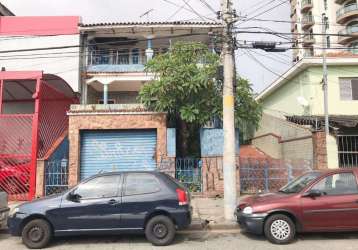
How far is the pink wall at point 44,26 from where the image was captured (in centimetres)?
2212

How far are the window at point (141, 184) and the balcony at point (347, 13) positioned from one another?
47117mm

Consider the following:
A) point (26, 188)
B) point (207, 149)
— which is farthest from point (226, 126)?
point (26, 188)

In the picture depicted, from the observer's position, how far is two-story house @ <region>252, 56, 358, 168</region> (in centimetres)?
1655


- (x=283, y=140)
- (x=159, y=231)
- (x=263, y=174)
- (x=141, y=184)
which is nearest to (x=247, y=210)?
(x=159, y=231)

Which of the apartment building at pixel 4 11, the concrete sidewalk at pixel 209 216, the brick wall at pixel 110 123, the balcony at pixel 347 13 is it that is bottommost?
the concrete sidewalk at pixel 209 216

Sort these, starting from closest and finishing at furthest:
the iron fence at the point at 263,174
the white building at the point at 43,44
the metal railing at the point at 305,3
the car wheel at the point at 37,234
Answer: the car wheel at the point at 37,234, the iron fence at the point at 263,174, the white building at the point at 43,44, the metal railing at the point at 305,3

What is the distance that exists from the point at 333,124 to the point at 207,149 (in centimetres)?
676

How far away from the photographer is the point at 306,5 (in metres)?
59.7

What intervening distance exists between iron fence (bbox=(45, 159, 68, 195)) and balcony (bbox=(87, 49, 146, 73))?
894 cm

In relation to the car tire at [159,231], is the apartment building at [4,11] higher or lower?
higher

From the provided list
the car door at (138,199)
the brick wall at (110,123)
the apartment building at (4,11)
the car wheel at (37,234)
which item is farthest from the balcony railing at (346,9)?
the car wheel at (37,234)

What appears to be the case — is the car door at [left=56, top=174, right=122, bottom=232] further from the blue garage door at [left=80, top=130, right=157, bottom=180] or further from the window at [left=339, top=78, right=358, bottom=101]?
the window at [left=339, top=78, right=358, bottom=101]

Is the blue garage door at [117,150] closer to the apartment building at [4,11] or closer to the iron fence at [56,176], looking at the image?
the iron fence at [56,176]

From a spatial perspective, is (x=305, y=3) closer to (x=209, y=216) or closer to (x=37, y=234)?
(x=209, y=216)
